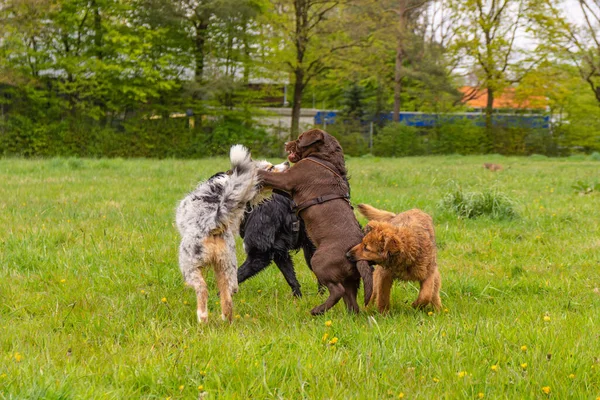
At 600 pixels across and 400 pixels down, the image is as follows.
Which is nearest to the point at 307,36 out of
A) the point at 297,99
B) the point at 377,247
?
the point at 297,99

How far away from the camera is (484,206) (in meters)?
8.85

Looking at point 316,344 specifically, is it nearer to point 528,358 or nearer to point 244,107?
point 528,358

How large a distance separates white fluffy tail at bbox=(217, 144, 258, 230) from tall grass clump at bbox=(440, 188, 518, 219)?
5087 mm

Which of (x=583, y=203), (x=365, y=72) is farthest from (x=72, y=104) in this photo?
(x=583, y=203)

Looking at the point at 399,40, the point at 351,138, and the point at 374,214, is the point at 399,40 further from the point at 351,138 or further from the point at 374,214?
the point at 374,214

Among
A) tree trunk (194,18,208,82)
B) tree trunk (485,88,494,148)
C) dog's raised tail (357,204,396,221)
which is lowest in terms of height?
dog's raised tail (357,204,396,221)

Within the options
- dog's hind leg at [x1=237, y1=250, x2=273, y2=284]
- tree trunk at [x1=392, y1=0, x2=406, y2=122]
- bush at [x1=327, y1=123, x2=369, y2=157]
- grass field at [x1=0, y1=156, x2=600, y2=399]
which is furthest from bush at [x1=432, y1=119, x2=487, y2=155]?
dog's hind leg at [x1=237, y1=250, x2=273, y2=284]

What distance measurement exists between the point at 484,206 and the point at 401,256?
4.85 metres

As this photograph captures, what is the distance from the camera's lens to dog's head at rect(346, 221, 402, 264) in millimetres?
4285

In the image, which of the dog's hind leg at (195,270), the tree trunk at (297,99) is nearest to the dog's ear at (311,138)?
the dog's hind leg at (195,270)

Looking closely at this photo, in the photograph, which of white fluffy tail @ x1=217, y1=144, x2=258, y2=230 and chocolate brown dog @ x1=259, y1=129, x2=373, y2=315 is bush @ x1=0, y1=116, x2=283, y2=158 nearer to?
chocolate brown dog @ x1=259, y1=129, x2=373, y2=315

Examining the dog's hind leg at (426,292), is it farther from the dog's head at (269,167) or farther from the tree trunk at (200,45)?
the tree trunk at (200,45)

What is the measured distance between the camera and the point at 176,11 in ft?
94.7

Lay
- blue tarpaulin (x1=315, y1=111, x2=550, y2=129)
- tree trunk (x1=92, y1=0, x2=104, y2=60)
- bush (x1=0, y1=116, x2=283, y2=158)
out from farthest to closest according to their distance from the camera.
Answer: blue tarpaulin (x1=315, y1=111, x2=550, y2=129)
tree trunk (x1=92, y1=0, x2=104, y2=60)
bush (x1=0, y1=116, x2=283, y2=158)
